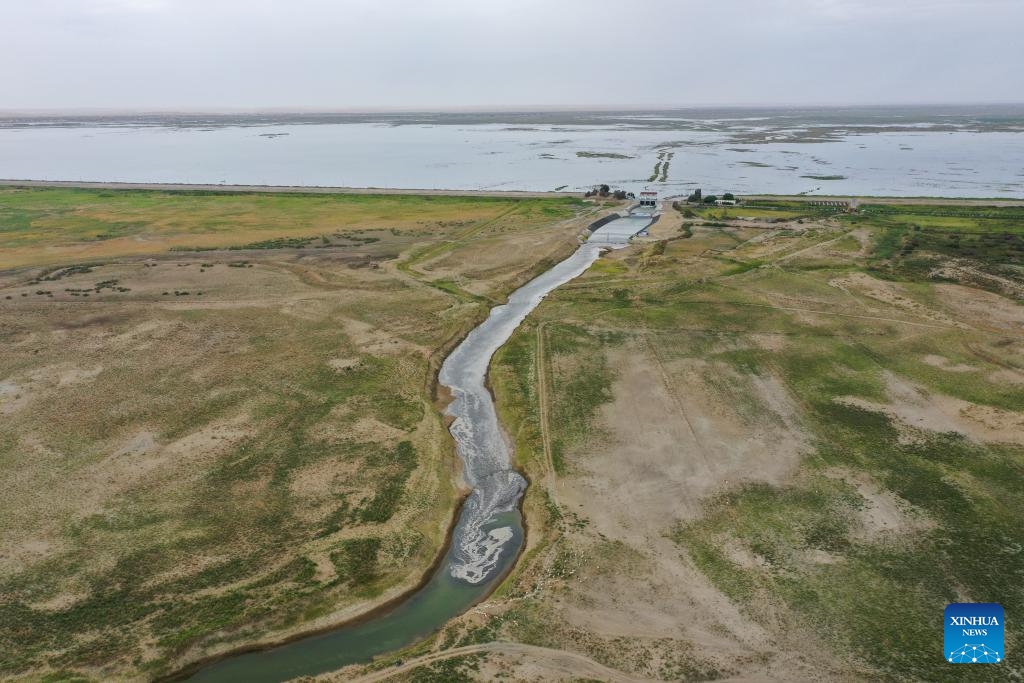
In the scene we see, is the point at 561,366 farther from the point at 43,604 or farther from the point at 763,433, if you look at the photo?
the point at 43,604

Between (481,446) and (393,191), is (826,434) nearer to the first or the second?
(481,446)

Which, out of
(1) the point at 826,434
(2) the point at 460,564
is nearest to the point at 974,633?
(1) the point at 826,434

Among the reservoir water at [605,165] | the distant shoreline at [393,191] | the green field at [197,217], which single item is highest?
the reservoir water at [605,165]

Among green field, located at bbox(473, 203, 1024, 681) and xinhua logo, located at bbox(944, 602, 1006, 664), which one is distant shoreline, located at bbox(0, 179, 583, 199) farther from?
xinhua logo, located at bbox(944, 602, 1006, 664)

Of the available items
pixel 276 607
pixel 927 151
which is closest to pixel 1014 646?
pixel 276 607

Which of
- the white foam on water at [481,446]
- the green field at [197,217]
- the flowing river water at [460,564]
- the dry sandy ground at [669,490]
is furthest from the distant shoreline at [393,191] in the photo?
the dry sandy ground at [669,490]

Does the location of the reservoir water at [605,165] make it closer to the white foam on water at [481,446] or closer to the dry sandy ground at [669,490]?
the white foam on water at [481,446]

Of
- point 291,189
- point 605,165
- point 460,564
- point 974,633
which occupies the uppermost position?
point 605,165
